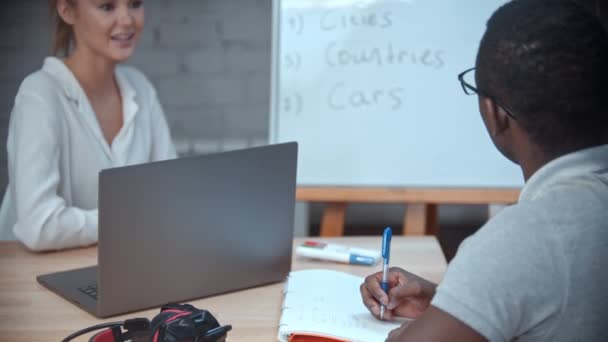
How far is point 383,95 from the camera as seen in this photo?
6.76ft

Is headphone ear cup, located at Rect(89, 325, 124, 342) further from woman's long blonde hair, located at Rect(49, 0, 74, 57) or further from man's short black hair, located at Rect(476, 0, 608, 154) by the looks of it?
woman's long blonde hair, located at Rect(49, 0, 74, 57)

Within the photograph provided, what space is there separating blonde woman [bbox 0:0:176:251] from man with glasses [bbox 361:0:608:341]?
0.93 metres

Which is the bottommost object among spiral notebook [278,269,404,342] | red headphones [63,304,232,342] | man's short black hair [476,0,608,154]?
spiral notebook [278,269,404,342]

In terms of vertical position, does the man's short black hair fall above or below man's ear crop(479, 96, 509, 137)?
above

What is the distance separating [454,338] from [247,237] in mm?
536

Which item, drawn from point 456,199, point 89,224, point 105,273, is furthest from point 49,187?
point 456,199

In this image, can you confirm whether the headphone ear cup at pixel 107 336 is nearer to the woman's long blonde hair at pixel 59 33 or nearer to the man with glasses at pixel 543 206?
the man with glasses at pixel 543 206

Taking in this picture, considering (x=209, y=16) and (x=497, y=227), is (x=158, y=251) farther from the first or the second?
(x=209, y=16)

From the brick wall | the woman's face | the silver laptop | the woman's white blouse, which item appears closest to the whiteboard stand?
the woman's white blouse

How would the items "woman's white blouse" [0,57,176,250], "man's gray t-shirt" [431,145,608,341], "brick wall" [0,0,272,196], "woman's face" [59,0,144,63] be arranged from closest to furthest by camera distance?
"man's gray t-shirt" [431,145,608,341], "woman's white blouse" [0,57,176,250], "woman's face" [59,0,144,63], "brick wall" [0,0,272,196]

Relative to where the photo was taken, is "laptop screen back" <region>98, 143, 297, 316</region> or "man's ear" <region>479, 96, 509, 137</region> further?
"laptop screen back" <region>98, 143, 297, 316</region>

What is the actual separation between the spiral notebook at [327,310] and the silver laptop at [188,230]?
0.26 feet

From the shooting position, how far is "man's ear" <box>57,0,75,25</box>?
1808 mm

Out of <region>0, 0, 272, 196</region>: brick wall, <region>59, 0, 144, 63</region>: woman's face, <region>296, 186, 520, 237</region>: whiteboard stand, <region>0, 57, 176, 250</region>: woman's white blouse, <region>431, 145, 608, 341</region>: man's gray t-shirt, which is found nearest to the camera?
<region>431, 145, 608, 341</region>: man's gray t-shirt
